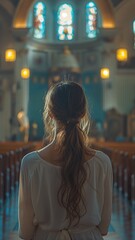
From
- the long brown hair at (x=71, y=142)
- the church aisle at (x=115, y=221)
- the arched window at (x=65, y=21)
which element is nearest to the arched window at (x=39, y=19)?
the arched window at (x=65, y=21)

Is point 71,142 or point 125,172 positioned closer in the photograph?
point 71,142

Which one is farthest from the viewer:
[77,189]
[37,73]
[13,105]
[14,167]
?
[37,73]

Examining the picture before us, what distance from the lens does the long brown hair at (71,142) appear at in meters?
1.71

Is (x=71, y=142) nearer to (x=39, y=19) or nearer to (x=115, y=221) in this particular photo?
(x=115, y=221)

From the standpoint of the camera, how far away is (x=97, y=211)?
180 cm

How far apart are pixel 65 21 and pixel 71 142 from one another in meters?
23.2

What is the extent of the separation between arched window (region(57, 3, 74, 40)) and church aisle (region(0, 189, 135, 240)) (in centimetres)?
1710

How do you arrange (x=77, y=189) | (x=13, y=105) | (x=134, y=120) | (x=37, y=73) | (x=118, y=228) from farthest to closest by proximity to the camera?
(x=37, y=73), (x=13, y=105), (x=134, y=120), (x=118, y=228), (x=77, y=189)

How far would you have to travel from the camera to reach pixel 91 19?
23.4m

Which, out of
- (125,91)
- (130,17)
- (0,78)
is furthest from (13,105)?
(130,17)

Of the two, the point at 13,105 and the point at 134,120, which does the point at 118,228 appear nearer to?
the point at 134,120

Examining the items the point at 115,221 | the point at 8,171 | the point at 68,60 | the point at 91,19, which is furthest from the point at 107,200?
the point at 91,19

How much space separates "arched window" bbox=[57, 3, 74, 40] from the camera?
2398cm

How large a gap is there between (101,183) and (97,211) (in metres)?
0.12
